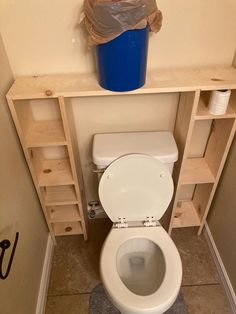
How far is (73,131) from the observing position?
1.17m

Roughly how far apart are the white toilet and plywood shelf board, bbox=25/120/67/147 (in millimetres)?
180

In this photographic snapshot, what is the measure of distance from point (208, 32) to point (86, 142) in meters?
0.80

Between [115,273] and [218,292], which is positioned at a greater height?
[115,273]

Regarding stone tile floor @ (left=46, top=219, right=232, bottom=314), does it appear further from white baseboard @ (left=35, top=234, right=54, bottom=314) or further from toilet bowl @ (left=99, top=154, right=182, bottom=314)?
toilet bowl @ (left=99, top=154, right=182, bottom=314)

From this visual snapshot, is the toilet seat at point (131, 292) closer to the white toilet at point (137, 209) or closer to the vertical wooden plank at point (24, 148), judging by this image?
the white toilet at point (137, 209)

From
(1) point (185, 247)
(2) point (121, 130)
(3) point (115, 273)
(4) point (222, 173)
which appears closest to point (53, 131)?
(2) point (121, 130)

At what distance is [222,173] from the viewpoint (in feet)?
4.29

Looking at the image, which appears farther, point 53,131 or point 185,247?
point 185,247

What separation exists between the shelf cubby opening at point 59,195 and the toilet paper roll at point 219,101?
86 cm

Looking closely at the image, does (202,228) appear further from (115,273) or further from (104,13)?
(104,13)

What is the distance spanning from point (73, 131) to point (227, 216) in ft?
3.15

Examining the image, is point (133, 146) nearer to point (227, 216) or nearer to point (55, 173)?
point (55, 173)

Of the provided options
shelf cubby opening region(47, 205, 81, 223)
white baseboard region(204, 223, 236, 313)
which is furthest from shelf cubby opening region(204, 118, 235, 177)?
shelf cubby opening region(47, 205, 81, 223)

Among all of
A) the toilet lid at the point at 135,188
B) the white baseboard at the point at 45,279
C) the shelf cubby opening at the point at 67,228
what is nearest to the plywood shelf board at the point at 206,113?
the toilet lid at the point at 135,188
